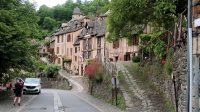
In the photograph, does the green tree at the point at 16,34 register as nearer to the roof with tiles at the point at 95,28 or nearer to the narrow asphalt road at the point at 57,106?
the narrow asphalt road at the point at 57,106

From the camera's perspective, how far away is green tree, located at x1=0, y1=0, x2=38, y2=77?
31.5m

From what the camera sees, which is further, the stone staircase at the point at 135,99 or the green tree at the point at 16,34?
the green tree at the point at 16,34

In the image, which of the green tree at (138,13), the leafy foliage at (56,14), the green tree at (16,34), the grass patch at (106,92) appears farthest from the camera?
the leafy foliage at (56,14)

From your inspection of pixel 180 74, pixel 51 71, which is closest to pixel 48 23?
pixel 51 71

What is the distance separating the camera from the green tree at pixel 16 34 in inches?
1240

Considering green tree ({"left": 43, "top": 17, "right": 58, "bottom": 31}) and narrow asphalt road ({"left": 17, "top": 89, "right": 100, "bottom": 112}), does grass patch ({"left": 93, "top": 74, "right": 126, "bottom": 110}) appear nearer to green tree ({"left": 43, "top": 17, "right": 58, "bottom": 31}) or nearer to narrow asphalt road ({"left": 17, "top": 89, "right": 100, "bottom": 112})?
narrow asphalt road ({"left": 17, "top": 89, "right": 100, "bottom": 112})

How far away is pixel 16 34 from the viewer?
32.4m

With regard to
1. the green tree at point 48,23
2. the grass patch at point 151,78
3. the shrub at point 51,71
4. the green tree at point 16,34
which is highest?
the green tree at point 48,23

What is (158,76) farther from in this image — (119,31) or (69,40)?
(69,40)

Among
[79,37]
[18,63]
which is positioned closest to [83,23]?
[79,37]

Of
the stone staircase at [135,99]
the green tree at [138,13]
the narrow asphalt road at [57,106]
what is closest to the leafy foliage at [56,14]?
the narrow asphalt road at [57,106]

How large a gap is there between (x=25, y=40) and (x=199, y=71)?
23.4 metres

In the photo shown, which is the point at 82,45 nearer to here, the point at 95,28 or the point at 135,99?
the point at 95,28

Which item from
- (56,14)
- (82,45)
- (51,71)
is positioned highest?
(56,14)
